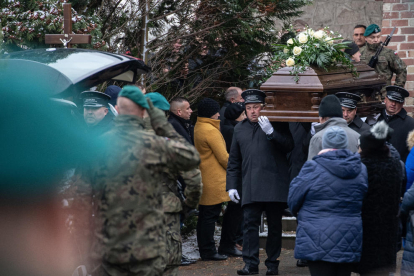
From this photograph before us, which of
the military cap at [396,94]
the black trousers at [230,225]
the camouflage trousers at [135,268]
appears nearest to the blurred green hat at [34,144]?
the camouflage trousers at [135,268]

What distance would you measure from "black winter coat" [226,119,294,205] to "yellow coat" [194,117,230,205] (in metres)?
0.59

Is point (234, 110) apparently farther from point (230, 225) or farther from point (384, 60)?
point (384, 60)

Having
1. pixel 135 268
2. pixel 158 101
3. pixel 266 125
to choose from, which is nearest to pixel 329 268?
pixel 135 268

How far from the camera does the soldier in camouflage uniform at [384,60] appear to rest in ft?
29.5

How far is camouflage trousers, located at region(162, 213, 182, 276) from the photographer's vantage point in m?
4.75

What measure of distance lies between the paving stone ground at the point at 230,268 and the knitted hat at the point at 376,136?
2.33m

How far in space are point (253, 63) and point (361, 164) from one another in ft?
16.8

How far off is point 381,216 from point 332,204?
0.52 metres

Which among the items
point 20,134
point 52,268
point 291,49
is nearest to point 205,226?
point 291,49

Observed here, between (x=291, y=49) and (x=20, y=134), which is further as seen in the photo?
(x=291, y=49)

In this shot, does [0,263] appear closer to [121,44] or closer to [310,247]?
[310,247]

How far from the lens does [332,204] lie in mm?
5023

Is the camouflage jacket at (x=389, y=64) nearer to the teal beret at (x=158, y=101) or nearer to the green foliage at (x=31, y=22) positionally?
the green foliage at (x=31, y=22)

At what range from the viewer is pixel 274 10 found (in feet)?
30.7
